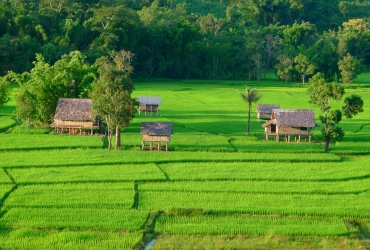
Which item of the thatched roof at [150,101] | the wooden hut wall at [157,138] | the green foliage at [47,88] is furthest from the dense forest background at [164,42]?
the wooden hut wall at [157,138]

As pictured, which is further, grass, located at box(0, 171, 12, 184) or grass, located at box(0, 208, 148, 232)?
grass, located at box(0, 171, 12, 184)

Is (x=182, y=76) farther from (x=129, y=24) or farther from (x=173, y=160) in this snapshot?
(x=173, y=160)

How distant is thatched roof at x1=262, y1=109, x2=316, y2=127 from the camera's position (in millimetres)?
34438

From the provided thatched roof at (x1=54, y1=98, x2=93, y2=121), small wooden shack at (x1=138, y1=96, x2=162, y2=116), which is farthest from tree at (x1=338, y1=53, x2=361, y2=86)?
thatched roof at (x1=54, y1=98, x2=93, y2=121)

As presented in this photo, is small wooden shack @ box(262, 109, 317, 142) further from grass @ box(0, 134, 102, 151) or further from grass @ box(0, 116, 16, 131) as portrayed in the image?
grass @ box(0, 116, 16, 131)

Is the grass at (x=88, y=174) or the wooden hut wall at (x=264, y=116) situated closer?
the grass at (x=88, y=174)

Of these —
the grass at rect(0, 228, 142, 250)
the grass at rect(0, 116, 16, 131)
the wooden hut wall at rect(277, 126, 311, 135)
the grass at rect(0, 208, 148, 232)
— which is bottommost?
the grass at rect(0, 228, 142, 250)

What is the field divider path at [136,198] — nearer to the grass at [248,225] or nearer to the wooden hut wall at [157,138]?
the grass at [248,225]

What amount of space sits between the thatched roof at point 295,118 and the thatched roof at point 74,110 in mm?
10651

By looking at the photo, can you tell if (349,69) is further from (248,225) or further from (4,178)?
(248,225)

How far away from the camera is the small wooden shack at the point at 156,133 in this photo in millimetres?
31500

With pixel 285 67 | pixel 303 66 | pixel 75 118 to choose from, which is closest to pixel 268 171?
pixel 75 118

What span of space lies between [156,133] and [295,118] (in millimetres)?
8227

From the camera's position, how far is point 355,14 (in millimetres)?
112625
